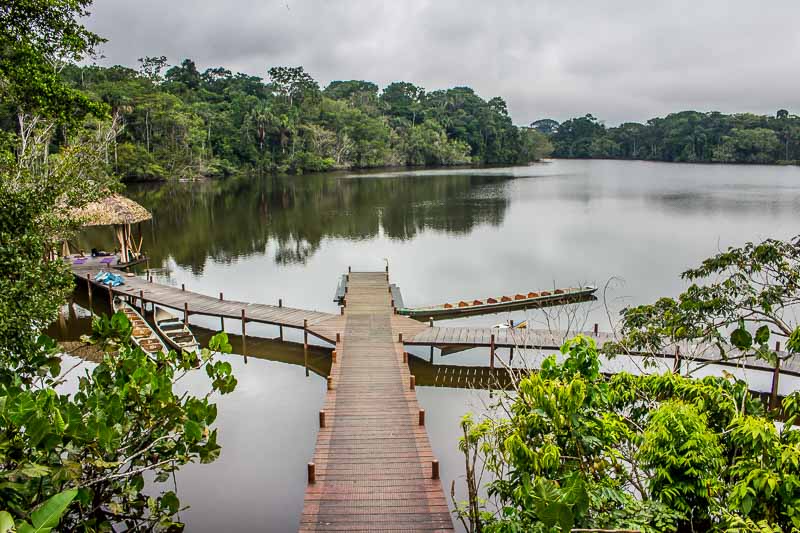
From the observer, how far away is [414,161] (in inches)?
3684

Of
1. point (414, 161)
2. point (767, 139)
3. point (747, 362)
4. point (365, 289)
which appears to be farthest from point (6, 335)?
point (767, 139)

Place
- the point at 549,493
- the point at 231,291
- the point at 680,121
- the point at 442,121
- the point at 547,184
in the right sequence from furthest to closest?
1. the point at 680,121
2. the point at 442,121
3. the point at 547,184
4. the point at 231,291
5. the point at 549,493

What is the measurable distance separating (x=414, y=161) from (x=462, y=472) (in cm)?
8446

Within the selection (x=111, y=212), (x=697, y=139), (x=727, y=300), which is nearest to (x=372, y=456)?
(x=727, y=300)

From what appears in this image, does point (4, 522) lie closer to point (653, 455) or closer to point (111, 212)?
point (653, 455)

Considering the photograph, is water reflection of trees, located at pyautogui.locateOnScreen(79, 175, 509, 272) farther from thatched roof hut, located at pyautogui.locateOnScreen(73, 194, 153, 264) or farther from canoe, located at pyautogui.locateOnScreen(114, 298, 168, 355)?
canoe, located at pyautogui.locateOnScreen(114, 298, 168, 355)

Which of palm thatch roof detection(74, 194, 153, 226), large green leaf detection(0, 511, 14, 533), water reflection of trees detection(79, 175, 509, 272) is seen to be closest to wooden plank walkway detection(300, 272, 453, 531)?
large green leaf detection(0, 511, 14, 533)

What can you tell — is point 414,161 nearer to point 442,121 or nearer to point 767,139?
point 442,121

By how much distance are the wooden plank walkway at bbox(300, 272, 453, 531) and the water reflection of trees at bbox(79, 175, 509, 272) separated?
56.2ft

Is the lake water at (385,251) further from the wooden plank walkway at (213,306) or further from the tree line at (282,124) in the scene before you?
the tree line at (282,124)

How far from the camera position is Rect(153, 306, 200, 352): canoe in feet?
55.4

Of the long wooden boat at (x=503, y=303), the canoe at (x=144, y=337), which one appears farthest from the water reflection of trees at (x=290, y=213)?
the long wooden boat at (x=503, y=303)

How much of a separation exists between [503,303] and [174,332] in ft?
38.0

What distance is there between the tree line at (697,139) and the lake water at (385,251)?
1461 inches
